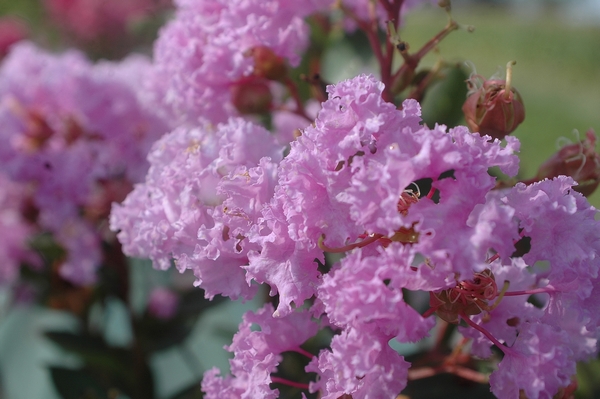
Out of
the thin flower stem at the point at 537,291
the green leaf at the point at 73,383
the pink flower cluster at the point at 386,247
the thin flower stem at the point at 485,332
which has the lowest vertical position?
the green leaf at the point at 73,383

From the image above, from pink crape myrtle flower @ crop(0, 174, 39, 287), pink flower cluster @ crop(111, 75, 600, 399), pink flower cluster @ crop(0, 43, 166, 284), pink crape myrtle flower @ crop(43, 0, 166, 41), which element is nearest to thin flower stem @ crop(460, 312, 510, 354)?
pink flower cluster @ crop(111, 75, 600, 399)

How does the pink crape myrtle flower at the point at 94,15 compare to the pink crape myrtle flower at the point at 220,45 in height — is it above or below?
below

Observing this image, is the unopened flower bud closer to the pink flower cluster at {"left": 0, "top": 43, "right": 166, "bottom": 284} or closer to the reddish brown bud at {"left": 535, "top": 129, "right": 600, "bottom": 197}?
the reddish brown bud at {"left": 535, "top": 129, "right": 600, "bottom": 197}

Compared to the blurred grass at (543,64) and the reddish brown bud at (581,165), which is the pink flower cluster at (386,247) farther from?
the blurred grass at (543,64)

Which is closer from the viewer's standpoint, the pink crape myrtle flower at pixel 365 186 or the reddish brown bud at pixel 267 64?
the pink crape myrtle flower at pixel 365 186

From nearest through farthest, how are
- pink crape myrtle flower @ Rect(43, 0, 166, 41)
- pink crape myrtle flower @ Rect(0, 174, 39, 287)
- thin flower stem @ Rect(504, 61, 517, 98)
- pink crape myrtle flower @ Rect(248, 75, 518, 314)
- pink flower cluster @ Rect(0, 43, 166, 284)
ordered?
pink crape myrtle flower @ Rect(248, 75, 518, 314)
thin flower stem @ Rect(504, 61, 517, 98)
pink flower cluster @ Rect(0, 43, 166, 284)
pink crape myrtle flower @ Rect(0, 174, 39, 287)
pink crape myrtle flower @ Rect(43, 0, 166, 41)

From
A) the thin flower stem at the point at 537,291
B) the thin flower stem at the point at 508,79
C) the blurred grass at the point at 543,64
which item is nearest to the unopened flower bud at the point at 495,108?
the thin flower stem at the point at 508,79

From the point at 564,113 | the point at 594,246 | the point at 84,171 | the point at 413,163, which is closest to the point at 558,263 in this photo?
the point at 594,246

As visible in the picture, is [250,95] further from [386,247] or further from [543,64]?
[543,64]

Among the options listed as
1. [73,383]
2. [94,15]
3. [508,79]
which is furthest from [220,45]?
[94,15]
